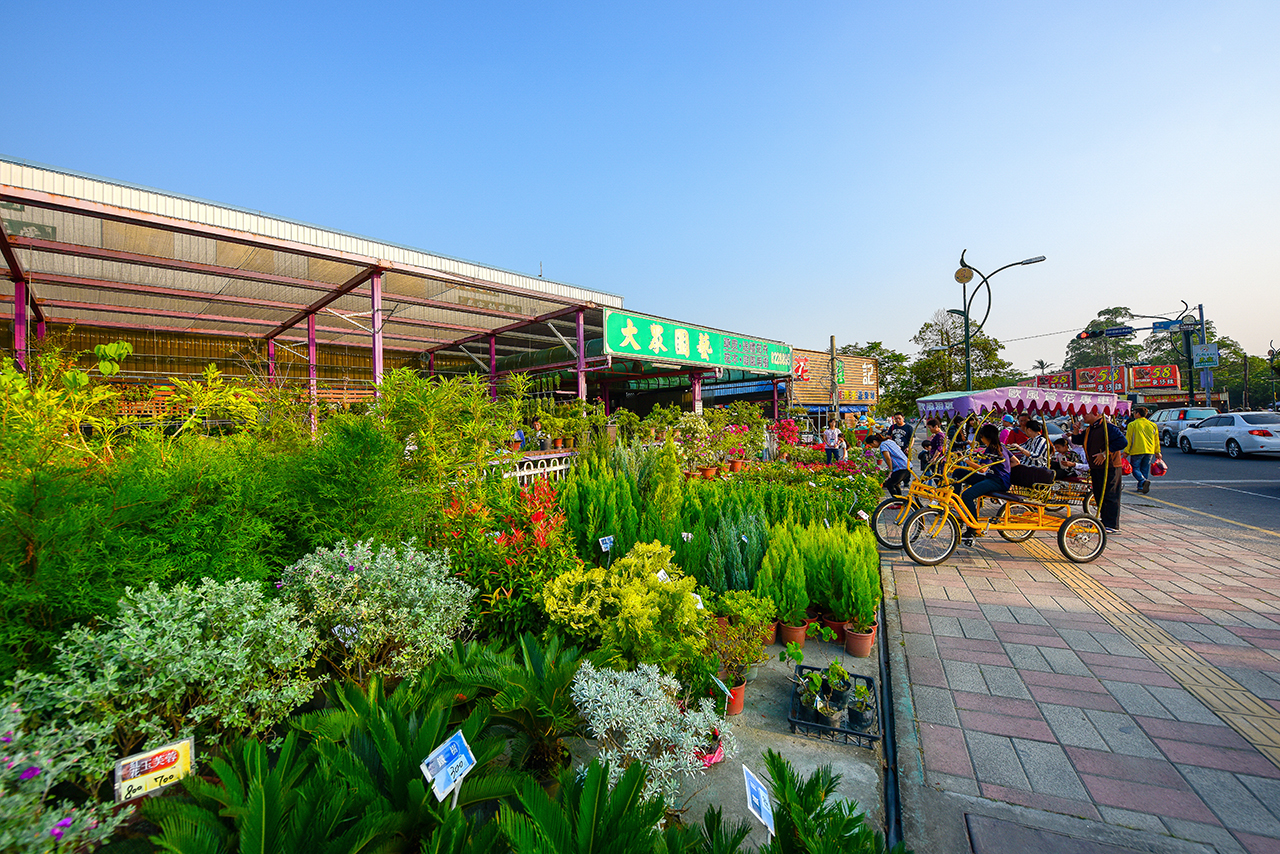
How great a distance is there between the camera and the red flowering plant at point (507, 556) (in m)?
2.93

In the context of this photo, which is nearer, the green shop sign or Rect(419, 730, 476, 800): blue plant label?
Rect(419, 730, 476, 800): blue plant label

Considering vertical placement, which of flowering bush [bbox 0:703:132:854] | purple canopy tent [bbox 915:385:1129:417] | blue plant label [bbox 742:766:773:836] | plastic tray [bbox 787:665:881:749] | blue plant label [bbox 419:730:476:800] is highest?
purple canopy tent [bbox 915:385:1129:417]

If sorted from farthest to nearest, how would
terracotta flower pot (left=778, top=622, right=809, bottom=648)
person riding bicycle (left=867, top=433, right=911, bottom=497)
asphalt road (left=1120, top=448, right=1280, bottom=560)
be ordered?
person riding bicycle (left=867, top=433, right=911, bottom=497)
asphalt road (left=1120, top=448, right=1280, bottom=560)
terracotta flower pot (left=778, top=622, right=809, bottom=648)

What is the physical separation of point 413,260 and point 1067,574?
15685mm

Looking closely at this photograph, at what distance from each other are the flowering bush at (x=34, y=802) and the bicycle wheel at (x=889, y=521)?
569 cm

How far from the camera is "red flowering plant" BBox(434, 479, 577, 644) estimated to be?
2.93m

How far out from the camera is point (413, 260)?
14.5 metres

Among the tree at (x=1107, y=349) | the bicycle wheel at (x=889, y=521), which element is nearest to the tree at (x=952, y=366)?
the bicycle wheel at (x=889, y=521)

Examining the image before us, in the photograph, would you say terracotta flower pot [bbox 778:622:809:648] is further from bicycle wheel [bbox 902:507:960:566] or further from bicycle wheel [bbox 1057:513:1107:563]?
bicycle wheel [bbox 1057:513:1107:563]

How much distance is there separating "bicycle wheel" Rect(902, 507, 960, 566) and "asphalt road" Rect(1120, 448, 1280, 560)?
11.8 feet

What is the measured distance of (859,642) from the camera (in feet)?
10.9

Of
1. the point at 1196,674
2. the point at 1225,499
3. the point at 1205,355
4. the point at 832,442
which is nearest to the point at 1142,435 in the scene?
the point at 1225,499

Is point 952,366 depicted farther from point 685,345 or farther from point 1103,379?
point 1103,379

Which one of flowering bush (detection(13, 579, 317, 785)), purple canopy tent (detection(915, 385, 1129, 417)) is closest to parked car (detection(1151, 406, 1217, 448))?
purple canopy tent (detection(915, 385, 1129, 417))
